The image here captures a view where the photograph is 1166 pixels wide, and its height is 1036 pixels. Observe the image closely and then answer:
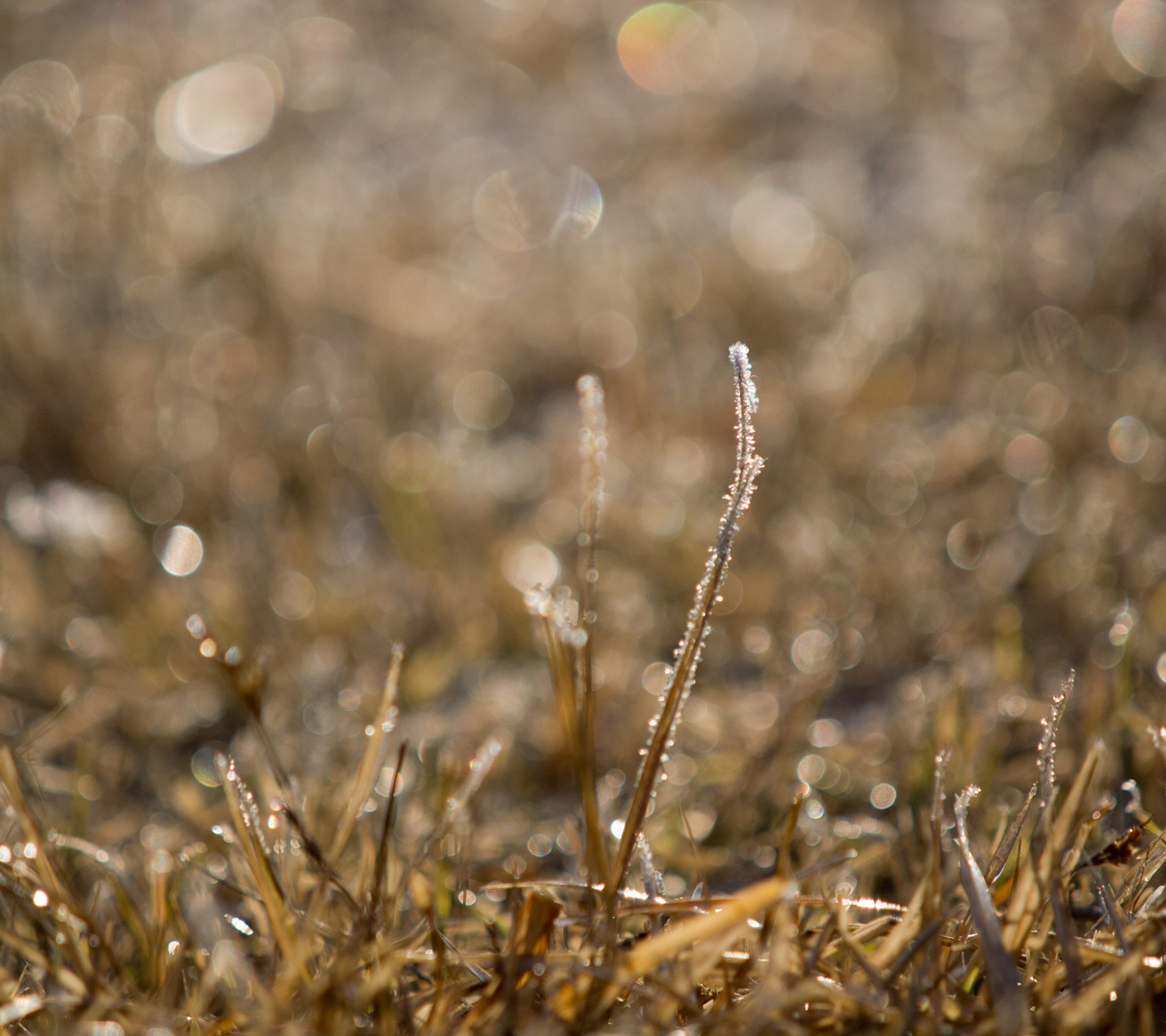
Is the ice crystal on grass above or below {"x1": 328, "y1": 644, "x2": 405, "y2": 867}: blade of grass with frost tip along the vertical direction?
above

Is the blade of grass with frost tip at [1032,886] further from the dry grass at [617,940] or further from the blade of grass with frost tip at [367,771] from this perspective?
the blade of grass with frost tip at [367,771]

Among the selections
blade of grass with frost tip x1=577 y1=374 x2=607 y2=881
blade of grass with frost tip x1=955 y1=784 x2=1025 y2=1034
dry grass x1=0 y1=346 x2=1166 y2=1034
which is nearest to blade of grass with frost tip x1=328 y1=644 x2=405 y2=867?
dry grass x1=0 y1=346 x2=1166 y2=1034

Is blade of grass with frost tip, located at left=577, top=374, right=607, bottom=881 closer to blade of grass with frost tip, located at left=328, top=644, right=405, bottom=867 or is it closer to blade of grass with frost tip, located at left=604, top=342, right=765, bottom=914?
blade of grass with frost tip, located at left=604, top=342, right=765, bottom=914

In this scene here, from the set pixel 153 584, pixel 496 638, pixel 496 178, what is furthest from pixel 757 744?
pixel 496 178

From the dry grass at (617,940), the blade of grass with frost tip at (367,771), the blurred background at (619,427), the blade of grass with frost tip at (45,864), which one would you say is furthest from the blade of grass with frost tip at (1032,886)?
the blade of grass with frost tip at (45,864)

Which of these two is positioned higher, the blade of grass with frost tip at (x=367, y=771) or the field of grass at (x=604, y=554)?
the blade of grass with frost tip at (x=367, y=771)

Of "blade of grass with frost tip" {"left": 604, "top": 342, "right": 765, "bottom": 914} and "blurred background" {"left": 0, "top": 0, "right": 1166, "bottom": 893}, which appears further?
"blurred background" {"left": 0, "top": 0, "right": 1166, "bottom": 893}

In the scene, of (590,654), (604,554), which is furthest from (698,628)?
(604,554)
